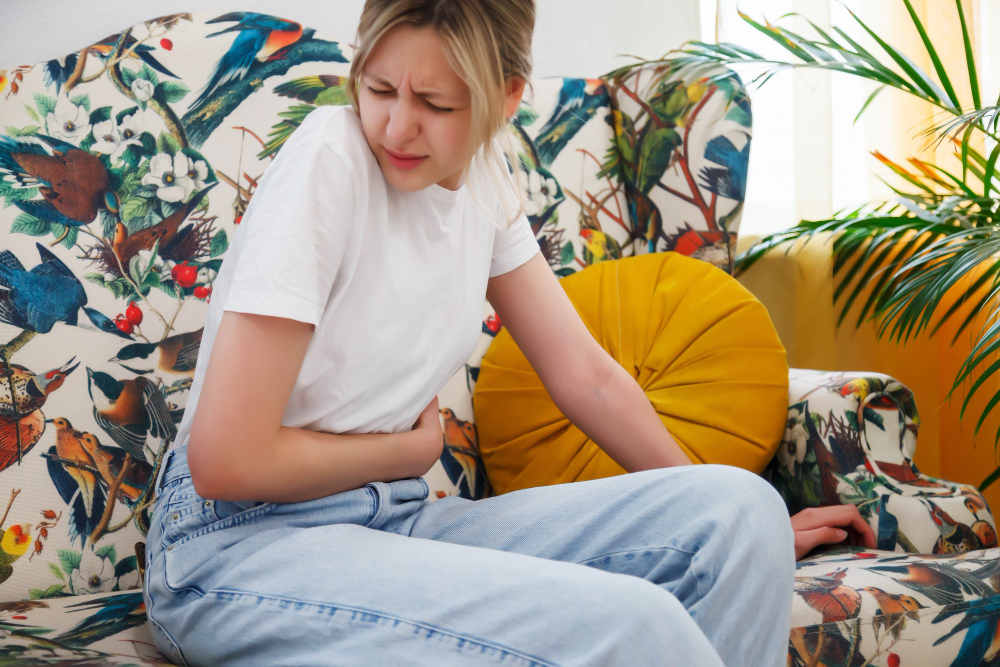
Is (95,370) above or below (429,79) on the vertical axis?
below

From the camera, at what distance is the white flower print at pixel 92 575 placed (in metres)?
0.98

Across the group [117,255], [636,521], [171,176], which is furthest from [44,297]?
[636,521]

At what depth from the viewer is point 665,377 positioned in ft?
4.06

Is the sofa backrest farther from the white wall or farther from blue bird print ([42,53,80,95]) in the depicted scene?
the white wall

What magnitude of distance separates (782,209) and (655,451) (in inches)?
40.7

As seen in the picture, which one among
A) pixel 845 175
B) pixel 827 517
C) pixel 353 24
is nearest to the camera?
pixel 827 517

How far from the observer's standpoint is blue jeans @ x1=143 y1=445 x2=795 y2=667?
60 cm

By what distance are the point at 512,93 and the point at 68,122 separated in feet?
2.10

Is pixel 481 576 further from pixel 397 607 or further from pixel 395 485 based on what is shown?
pixel 395 485

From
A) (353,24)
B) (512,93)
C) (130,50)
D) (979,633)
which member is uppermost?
(353,24)

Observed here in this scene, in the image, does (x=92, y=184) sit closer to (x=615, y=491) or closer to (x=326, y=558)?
(x=326, y=558)

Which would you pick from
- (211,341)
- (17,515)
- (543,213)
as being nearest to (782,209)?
(543,213)

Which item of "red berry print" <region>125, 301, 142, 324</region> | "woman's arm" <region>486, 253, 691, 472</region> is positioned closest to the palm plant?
"woman's arm" <region>486, 253, 691, 472</region>

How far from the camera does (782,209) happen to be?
184 cm
